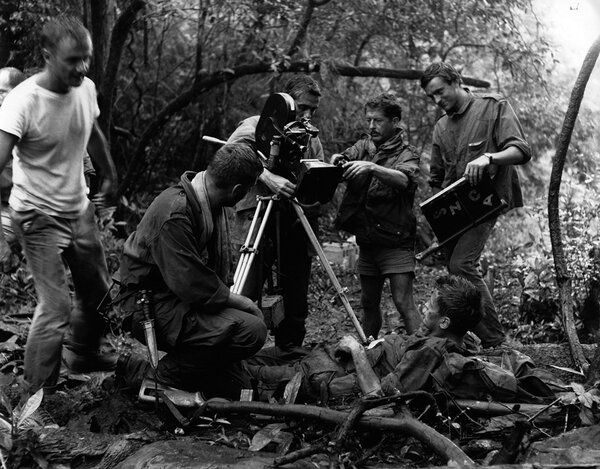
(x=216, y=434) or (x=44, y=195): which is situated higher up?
(x=44, y=195)

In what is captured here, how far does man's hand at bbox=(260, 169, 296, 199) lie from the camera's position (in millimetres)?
4512

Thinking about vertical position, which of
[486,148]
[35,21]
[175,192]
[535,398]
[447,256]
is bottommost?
[535,398]

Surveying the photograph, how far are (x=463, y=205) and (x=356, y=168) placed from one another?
70 cm

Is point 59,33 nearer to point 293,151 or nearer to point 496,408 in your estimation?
point 293,151

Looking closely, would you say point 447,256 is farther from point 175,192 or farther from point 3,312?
point 3,312

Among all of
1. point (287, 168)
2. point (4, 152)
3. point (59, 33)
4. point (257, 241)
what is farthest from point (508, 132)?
point (4, 152)

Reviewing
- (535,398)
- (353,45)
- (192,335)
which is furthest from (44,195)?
(353,45)

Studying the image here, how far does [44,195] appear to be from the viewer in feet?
12.4

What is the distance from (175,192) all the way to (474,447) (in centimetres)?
183

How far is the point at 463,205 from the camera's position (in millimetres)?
4574

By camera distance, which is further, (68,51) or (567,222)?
(567,222)

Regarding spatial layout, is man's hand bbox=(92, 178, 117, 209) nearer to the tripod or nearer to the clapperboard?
the tripod

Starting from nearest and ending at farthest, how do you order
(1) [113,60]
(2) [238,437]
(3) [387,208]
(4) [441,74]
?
1. (2) [238,437]
2. (4) [441,74]
3. (3) [387,208]
4. (1) [113,60]

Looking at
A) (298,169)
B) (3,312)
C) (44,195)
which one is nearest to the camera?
(44,195)
